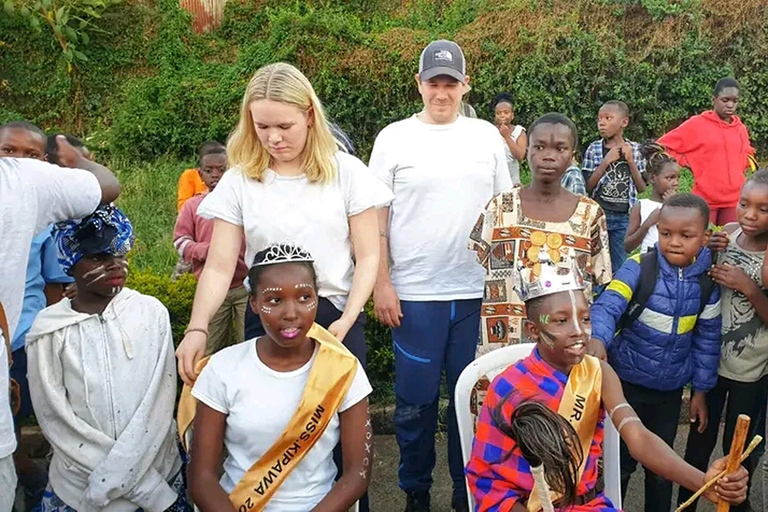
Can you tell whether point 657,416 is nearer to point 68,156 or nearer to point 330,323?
point 330,323

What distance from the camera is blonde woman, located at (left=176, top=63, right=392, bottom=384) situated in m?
2.90

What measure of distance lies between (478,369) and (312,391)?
0.69 m

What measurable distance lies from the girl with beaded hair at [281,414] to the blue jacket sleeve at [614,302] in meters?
1.09

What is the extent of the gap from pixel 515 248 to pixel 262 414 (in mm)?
1343

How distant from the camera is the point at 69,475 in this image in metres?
2.87

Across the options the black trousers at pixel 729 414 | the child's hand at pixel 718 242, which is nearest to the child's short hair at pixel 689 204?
the child's hand at pixel 718 242

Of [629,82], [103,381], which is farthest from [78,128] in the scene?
[103,381]

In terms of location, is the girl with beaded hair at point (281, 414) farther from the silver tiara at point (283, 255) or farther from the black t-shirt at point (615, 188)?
the black t-shirt at point (615, 188)

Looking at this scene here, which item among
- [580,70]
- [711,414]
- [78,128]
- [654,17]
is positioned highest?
[654,17]

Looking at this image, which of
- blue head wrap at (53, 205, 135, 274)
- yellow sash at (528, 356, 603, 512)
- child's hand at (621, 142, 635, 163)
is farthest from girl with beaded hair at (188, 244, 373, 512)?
child's hand at (621, 142, 635, 163)

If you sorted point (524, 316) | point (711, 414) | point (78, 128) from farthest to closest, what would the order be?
point (78, 128), point (711, 414), point (524, 316)

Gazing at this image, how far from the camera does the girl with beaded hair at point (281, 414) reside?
2660 millimetres

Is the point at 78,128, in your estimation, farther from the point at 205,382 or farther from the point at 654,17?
the point at 205,382

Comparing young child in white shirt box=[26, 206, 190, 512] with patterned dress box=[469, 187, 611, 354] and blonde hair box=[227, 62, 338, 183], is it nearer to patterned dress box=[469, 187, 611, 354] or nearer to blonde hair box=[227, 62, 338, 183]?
blonde hair box=[227, 62, 338, 183]
